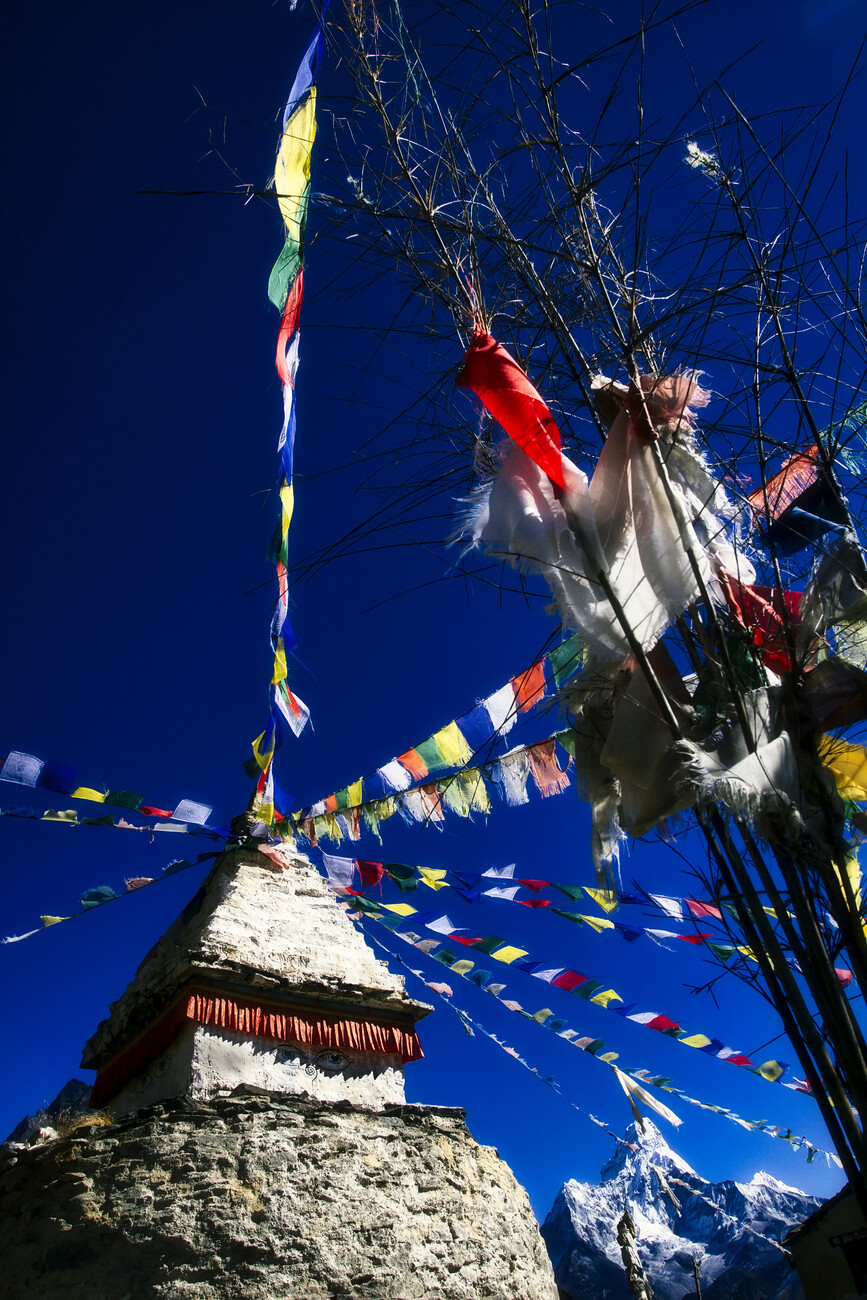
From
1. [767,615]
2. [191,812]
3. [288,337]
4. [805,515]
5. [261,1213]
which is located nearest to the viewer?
[767,615]

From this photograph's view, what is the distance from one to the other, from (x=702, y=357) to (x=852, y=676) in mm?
1018

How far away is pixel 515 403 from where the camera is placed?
2.12 m

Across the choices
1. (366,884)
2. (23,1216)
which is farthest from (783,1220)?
(23,1216)

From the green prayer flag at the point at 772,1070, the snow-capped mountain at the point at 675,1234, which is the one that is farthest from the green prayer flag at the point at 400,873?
the snow-capped mountain at the point at 675,1234

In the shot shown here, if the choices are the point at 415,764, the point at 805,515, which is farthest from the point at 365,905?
the point at 805,515

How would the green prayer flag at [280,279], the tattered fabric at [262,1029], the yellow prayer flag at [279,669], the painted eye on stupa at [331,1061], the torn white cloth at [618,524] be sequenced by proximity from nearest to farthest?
the torn white cloth at [618,524], the green prayer flag at [280,279], the tattered fabric at [262,1029], the painted eye on stupa at [331,1061], the yellow prayer flag at [279,669]

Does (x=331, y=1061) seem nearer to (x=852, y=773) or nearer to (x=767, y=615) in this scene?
(x=852, y=773)

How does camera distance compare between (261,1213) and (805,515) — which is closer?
(805,515)

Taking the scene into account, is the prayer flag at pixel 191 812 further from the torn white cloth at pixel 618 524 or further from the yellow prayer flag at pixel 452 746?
the torn white cloth at pixel 618 524

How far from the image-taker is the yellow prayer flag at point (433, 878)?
715cm

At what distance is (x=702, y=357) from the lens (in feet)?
7.33

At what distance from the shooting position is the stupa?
139 inches

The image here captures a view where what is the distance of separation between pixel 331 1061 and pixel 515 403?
465 centimetres

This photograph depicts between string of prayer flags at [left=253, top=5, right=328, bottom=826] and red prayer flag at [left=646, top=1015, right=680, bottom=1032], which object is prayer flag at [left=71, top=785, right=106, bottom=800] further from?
red prayer flag at [left=646, top=1015, right=680, bottom=1032]
